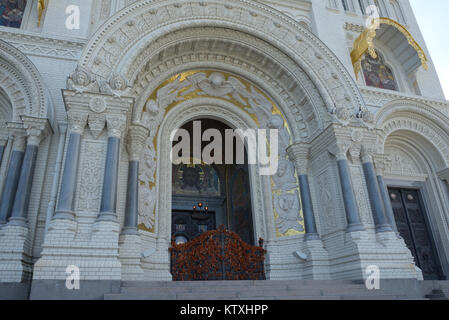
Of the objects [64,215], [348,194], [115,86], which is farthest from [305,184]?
[64,215]

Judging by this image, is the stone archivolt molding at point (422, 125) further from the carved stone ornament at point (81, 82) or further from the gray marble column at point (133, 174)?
the carved stone ornament at point (81, 82)

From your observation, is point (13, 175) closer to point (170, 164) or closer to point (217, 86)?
point (170, 164)

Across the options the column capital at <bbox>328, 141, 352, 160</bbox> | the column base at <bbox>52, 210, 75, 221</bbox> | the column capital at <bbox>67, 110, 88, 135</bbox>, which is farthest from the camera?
the column capital at <bbox>328, 141, 352, 160</bbox>

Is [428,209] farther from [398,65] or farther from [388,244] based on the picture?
[398,65]

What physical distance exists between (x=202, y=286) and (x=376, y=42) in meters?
11.2

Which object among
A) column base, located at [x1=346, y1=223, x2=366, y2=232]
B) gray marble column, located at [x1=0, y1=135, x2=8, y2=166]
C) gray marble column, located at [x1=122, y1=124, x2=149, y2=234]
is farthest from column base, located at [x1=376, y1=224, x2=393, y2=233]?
gray marble column, located at [x1=0, y1=135, x2=8, y2=166]

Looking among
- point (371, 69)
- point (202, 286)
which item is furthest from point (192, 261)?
point (371, 69)

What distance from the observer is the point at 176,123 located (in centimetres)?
1016

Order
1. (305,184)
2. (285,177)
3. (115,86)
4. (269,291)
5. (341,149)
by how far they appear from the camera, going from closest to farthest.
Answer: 1. (269,291)
2. (115,86)
3. (341,149)
4. (305,184)
5. (285,177)

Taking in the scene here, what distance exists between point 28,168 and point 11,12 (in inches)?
193

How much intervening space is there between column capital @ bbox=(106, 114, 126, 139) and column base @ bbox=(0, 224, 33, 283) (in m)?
2.55

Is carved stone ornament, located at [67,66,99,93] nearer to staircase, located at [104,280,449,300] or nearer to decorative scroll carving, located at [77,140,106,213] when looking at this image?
decorative scroll carving, located at [77,140,106,213]

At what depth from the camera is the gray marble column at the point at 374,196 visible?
8.18 m

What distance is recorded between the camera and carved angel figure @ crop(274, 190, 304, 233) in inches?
366
